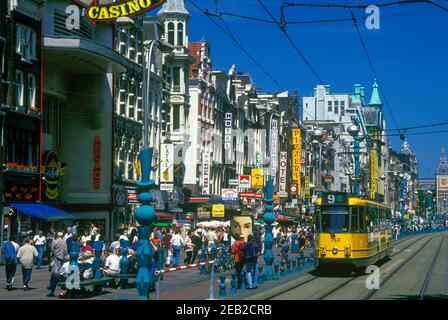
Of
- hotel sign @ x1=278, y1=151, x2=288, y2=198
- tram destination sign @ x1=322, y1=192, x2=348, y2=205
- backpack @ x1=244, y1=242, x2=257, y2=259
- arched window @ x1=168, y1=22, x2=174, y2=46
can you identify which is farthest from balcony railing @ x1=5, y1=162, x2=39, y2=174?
hotel sign @ x1=278, y1=151, x2=288, y2=198

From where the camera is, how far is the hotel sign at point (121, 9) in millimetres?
24469

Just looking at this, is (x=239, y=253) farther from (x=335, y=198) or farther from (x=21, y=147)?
(x=21, y=147)

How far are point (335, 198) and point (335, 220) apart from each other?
80 centimetres

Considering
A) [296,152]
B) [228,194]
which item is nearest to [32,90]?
[228,194]

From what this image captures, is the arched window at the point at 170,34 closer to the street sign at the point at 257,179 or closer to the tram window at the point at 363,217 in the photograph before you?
the street sign at the point at 257,179

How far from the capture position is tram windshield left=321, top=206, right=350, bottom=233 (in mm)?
32281

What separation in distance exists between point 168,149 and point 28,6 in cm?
2163

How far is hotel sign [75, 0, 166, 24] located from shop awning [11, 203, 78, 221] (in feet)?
53.7

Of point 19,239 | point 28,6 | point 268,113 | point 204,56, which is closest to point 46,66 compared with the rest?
point 28,6

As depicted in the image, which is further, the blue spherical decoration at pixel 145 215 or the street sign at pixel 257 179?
the street sign at pixel 257 179

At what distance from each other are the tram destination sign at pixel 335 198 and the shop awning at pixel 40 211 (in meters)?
13.6

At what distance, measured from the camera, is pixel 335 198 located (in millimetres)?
32562

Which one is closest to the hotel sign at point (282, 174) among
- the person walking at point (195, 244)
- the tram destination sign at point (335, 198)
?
the person walking at point (195, 244)
